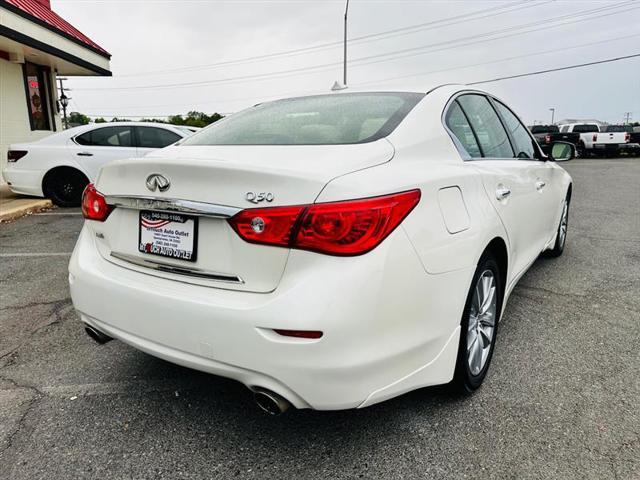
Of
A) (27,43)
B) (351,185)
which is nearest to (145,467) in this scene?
(351,185)

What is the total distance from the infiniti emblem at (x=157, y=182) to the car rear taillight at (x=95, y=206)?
0.36 meters

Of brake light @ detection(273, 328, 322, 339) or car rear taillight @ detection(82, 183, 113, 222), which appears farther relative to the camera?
car rear taillight @ detection(82, 183, 113, 222)

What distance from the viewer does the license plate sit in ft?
6.40

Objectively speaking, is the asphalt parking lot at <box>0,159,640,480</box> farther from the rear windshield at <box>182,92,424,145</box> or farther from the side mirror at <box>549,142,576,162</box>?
the side mirror at <box>549,142,576,162</box>

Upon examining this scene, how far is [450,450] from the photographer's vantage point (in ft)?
6.84

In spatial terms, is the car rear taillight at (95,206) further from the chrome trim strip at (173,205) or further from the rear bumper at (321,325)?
the rear bumper at (321,325)

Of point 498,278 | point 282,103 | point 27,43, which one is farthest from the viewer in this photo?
point 27,43

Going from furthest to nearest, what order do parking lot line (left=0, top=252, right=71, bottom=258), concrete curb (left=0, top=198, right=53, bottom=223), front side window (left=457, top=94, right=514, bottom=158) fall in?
1. concrete curb (left=0, top=198, right=53, bottom=223)
2. parking lot line (left=0, top=252, right=71, bottom=258)
3. front side window (left=457, top=94, right=514, bottom=158)

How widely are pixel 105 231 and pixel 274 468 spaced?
1.30 metres

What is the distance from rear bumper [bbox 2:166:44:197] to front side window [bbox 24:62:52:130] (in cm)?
542

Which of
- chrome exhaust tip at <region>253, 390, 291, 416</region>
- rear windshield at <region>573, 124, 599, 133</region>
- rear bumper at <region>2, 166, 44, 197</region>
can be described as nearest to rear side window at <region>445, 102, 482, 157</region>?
chrome exhaust tip at <region>253, 390, 291, 416</region>

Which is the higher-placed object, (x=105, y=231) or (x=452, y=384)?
(x=105, y=231)

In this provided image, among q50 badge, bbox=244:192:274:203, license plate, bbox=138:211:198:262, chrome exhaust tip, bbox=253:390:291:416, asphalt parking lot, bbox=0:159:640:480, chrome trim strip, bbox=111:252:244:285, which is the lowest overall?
asphalt parking lot, bbox=0:159:640:480

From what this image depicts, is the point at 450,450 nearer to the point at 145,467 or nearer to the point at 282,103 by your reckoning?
the point at 145,467
